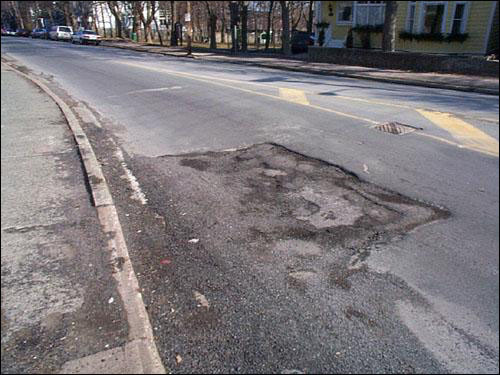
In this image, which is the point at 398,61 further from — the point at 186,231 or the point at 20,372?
the point at 20,372

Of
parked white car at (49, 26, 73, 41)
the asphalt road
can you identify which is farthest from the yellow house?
parked white car at (49, 26, 73, 41)

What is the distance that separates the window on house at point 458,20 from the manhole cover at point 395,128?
1757 centimetres

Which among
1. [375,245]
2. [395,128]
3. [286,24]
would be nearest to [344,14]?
[286,24]

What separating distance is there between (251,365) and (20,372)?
1254mm

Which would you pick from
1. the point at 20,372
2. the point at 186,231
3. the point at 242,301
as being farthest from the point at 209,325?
the point at 186,231

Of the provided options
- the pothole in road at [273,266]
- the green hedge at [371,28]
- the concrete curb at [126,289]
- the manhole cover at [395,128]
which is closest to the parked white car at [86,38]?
the green hedge at [371,28]

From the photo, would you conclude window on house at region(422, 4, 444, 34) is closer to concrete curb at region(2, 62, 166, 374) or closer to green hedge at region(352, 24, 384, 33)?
green hedge at region(352, 24, 384, 33)

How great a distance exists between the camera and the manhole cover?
671cm

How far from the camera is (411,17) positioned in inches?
909

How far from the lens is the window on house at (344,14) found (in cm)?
2648

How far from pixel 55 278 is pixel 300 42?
1109 inches

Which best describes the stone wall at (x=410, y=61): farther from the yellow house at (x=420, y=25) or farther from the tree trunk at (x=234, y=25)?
the tree trunk at (x=234, y=25)

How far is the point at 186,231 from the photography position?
3.81 m

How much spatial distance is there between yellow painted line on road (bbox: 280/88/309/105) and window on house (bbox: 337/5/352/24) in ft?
58.5
